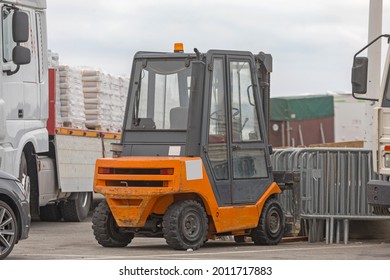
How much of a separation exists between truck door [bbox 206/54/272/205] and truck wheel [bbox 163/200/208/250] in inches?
21.6

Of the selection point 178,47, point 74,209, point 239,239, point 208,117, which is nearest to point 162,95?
point 178,47

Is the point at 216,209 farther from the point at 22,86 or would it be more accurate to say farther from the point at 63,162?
the point at 63,162

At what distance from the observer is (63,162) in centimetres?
2270

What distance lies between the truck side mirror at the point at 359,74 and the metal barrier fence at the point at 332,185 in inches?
110

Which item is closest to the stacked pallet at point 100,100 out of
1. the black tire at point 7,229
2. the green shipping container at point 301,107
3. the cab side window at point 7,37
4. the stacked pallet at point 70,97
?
the stacked pallet at point 70,97

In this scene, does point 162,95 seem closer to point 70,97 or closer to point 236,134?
point 236,134

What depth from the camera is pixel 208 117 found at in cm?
1594

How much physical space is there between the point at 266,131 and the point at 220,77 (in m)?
1.25

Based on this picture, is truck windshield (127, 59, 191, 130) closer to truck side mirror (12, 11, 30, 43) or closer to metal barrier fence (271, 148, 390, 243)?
truck side mirror (12, 11, 30, 43)

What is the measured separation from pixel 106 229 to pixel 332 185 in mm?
3733

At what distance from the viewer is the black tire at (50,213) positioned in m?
24.1

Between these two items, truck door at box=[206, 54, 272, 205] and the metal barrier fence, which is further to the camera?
the metal barrier fence

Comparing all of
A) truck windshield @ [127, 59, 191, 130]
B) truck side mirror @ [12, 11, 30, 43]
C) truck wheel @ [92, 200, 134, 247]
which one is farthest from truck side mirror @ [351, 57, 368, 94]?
truck side mirror @ [12, 11, 30, 43]

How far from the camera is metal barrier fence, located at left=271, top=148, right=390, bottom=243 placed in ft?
59.2
